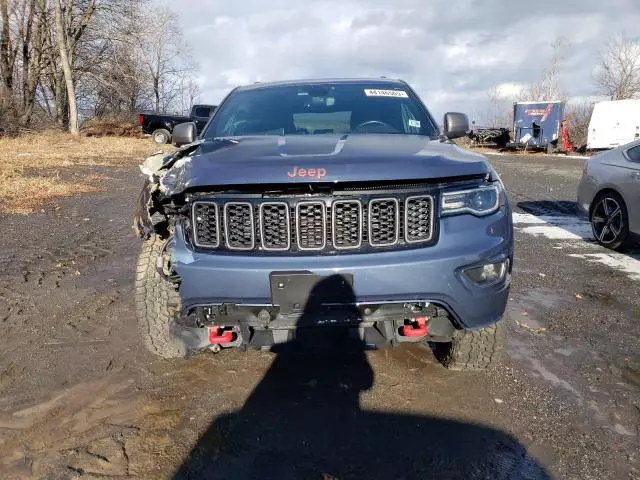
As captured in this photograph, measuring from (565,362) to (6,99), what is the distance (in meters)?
27.2

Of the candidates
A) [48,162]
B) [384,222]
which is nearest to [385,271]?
[384,222]

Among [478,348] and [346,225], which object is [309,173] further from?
[478,348]

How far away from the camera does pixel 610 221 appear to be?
6621 millimetres

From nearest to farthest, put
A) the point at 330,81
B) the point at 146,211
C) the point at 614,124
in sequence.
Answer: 1. the point at 146,211
2. the point at 330,81
3. the point at 614,124

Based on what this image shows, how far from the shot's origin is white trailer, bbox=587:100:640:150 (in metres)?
21.6

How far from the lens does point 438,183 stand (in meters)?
2.73

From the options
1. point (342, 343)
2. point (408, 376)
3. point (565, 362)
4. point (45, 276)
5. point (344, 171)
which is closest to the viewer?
point (344, 171)

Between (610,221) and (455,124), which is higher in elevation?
(455,124)

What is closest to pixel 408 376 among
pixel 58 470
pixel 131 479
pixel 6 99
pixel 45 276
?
pixel 131 479

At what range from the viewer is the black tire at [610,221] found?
6336 millimetres

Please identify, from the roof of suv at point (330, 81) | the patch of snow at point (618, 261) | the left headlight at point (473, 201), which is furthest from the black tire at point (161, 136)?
the left headlight at point (473, 201)

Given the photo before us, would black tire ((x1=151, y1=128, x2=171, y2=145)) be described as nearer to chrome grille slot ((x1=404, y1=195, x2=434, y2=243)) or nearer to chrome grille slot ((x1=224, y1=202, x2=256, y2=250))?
chrome grille slot ((x1=224, y1=202, x2=256, y2=250))

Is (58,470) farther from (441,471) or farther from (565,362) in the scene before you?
(565,362)

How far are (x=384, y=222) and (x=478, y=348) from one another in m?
1.09
